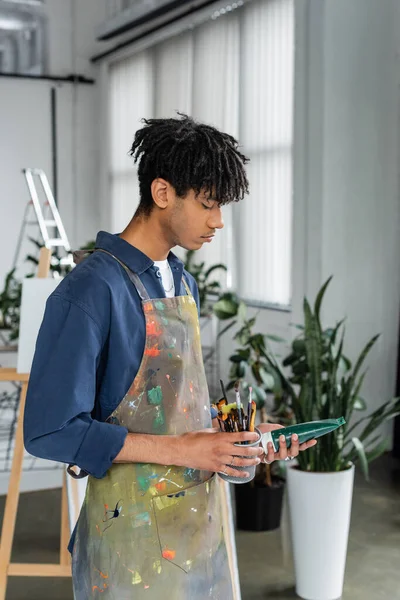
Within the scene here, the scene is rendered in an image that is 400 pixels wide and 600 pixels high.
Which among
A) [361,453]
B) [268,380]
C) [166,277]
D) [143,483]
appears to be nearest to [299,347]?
[268,380]

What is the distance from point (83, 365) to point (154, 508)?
28 cm

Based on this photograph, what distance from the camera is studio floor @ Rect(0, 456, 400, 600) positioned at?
9.71 feet

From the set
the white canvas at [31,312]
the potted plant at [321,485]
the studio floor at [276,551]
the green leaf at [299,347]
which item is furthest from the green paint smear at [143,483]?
the green leaf at [299,347]

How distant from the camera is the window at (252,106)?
5.54m

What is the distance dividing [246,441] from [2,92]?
778cm

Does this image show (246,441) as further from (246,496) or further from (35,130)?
(35,130)

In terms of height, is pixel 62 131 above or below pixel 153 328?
above

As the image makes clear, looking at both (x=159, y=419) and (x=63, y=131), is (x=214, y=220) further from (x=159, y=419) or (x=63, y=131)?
(x=63, y=131)

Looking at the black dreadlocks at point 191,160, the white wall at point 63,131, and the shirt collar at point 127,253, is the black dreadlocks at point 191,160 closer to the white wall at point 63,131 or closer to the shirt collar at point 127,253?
the shirt collar at point 127,253

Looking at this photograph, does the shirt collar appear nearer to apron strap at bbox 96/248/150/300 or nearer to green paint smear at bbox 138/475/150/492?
apron strap at bbox 96/248/150/300

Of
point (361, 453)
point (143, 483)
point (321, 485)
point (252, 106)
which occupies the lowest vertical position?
point (321, 485)

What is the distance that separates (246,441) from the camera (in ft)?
3.99

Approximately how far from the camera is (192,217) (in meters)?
1.24

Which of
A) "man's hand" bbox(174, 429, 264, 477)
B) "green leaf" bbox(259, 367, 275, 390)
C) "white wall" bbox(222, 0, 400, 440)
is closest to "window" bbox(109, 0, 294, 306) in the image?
"white wall" bbox(222, 0, 400, 440)
